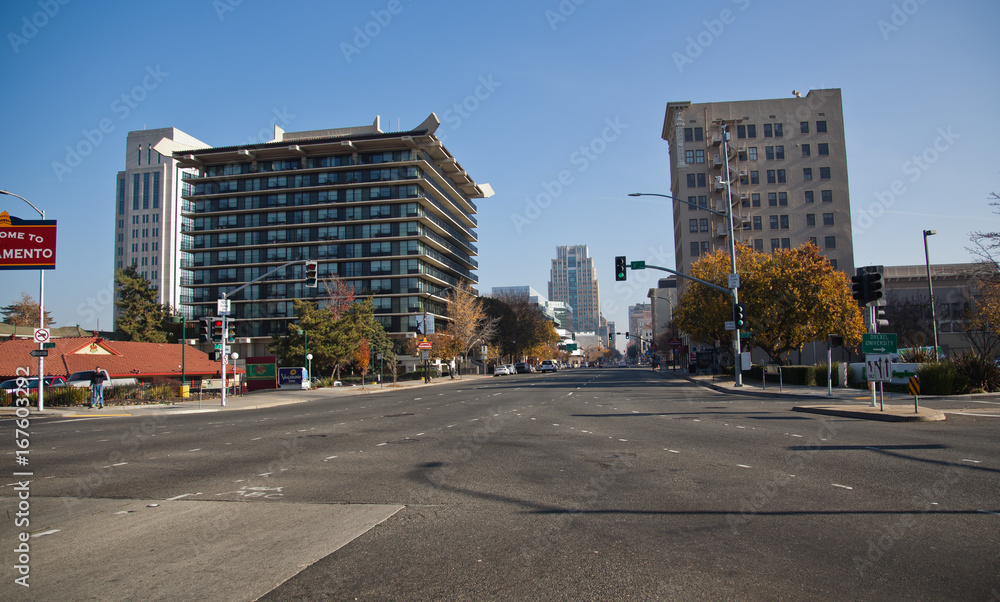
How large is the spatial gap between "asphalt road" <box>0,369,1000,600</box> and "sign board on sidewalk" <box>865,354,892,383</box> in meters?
4.38

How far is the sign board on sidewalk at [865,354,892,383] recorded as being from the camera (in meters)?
16.6

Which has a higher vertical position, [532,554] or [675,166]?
[675,166]

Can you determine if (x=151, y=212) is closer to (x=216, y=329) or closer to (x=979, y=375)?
(x=216, y=329)

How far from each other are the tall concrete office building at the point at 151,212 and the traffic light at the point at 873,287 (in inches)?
5393

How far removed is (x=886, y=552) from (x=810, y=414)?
13695mm

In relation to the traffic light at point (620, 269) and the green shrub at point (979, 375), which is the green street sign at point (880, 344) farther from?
the traffic light at point (620, 269)

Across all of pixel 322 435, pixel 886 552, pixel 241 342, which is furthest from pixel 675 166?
pixel 886 552

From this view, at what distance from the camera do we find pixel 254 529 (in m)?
6.04

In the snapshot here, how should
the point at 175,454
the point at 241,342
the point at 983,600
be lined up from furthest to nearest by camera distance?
the point at 241,342 < the point at 175,454 < the point at 983,600

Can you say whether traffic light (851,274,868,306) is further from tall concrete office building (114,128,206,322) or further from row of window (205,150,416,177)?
tall concrete office building (114,128,206,322)

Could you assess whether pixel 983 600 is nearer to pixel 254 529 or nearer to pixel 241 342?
pixel 254 529

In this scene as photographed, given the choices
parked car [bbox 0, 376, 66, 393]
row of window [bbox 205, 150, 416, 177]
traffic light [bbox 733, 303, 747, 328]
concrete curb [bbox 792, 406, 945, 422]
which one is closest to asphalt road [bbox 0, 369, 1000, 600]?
concrete curb [bbox 792, 406, 945, 422]

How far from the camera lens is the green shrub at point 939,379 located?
74.5 feet

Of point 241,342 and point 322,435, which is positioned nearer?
point 322,435
